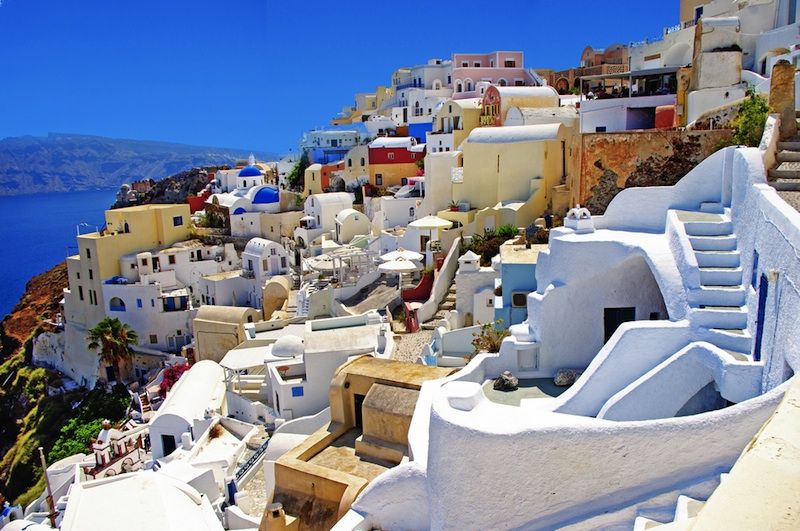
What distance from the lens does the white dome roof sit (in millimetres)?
20188

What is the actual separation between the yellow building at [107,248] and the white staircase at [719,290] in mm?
31357

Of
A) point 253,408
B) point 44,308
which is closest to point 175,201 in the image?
point 44,308

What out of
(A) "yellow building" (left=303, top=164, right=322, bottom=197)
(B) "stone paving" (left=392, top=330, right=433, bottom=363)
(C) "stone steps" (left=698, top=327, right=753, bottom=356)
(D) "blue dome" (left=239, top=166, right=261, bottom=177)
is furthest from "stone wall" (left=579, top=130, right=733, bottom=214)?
(D) "blue dome" (left=239, top=166, right=261, bottom=177)

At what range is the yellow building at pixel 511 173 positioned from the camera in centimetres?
2723

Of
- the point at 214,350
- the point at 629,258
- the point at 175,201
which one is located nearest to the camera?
the point at 629,258

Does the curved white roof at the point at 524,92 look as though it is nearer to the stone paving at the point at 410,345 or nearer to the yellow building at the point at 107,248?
the stone paving at the point at 410,345

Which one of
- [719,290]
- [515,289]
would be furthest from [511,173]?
[719,290]

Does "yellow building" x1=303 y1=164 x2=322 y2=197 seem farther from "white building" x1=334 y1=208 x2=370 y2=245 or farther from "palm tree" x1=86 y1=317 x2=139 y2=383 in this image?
"palm tree" x1=86 y1=317 x2=139 y2=383

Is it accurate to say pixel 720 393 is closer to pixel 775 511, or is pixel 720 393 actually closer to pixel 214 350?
pixel 775 511

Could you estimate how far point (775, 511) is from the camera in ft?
10.8

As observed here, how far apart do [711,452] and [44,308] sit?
4809cm

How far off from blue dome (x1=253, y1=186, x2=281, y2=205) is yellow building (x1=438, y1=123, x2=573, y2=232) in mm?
16850

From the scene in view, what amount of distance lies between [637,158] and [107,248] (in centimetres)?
2788

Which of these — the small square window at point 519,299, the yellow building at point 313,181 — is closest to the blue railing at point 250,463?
the small square window at point 519,299
